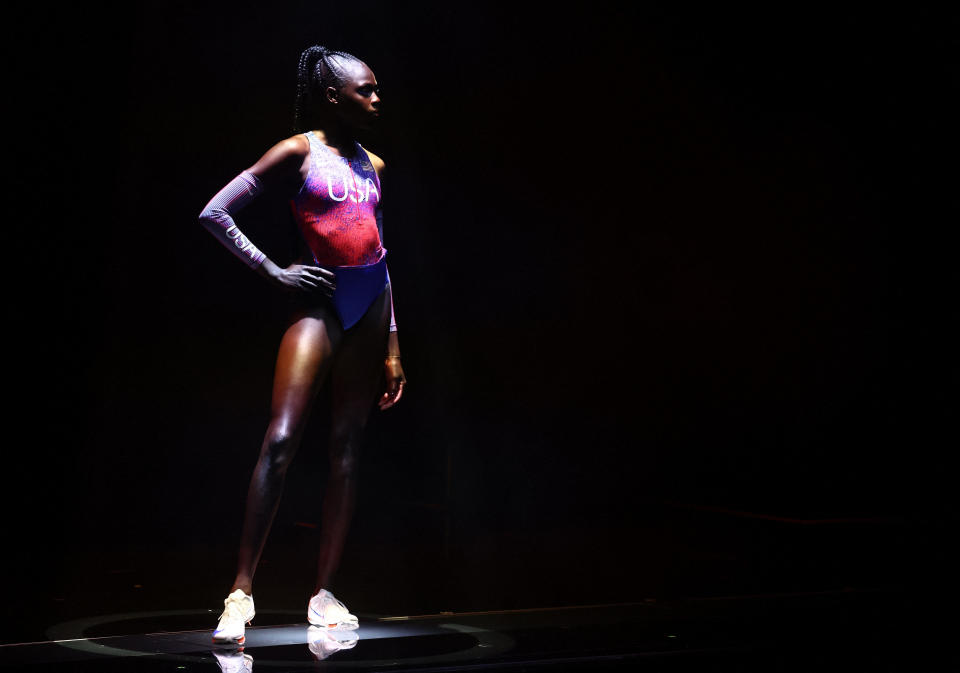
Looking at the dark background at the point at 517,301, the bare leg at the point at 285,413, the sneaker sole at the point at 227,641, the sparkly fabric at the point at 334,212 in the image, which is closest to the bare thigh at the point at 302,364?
the bare leg at the point at 285,413

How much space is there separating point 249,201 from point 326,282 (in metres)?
0.28

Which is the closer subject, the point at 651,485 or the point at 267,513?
the point at 267,513

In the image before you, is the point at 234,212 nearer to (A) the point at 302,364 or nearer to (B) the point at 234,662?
(A) the point at 302,364

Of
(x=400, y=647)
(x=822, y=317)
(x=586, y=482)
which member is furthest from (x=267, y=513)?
(x=822, y=317)

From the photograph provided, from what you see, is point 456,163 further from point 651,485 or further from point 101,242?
point 651,485

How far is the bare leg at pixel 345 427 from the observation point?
2836 millimetres

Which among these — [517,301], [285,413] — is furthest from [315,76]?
[517,301]

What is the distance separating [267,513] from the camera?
8.75ft

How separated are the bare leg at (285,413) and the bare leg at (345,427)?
5cm

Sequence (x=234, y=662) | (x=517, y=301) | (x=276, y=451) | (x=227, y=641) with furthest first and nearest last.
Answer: (x=517, y=301), (x=276, y=451), (x=227, y=641), (x=234, y=662)

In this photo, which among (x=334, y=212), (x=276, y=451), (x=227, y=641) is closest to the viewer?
(x=227, y=641)

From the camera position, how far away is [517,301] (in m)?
4.86

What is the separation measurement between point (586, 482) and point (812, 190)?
1.71 m

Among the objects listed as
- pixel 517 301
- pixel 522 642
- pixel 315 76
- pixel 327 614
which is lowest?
pixel 522 642
